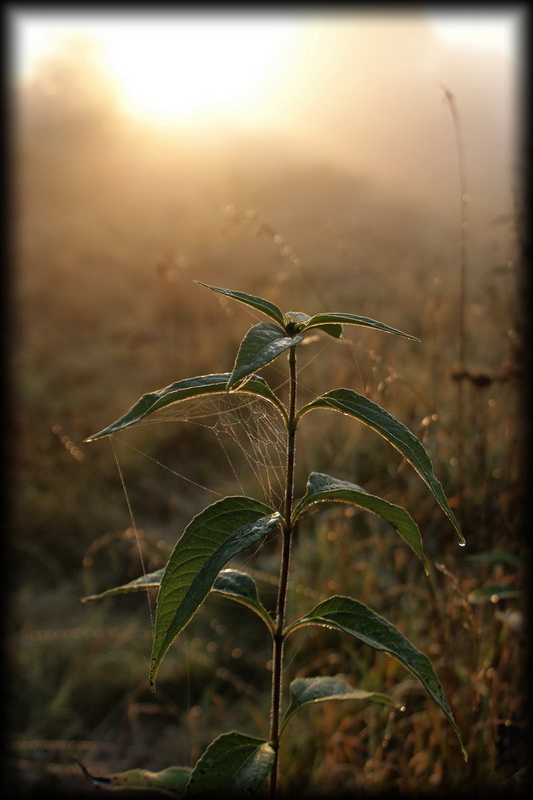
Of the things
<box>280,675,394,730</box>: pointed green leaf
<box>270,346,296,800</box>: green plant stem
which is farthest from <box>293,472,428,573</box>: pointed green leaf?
<box>280,675,394,730</box>: pointed green leaf

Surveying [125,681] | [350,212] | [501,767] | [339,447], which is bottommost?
[125,681]

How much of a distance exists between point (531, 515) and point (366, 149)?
841 inches

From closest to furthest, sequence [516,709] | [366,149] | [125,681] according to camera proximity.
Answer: [516,709]
[125,681]
[366,149]

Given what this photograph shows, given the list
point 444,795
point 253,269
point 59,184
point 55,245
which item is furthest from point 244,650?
point 59,184

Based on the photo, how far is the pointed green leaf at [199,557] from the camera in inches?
23.8

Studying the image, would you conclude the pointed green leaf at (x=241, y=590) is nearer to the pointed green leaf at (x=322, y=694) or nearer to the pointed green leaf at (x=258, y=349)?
the pointed green leaf at (x=322, y=694)

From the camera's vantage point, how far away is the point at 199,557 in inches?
25.4

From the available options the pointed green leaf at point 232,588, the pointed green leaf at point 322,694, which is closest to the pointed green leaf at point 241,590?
the pointed green leaf at point 232,588

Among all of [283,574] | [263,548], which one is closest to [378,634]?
[283,574]

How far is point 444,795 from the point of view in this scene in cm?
136

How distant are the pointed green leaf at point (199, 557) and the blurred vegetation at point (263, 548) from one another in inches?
10.8

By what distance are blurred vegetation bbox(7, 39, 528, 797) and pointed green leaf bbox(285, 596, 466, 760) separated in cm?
31

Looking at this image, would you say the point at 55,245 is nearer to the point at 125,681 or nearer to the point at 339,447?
the point at 339,447

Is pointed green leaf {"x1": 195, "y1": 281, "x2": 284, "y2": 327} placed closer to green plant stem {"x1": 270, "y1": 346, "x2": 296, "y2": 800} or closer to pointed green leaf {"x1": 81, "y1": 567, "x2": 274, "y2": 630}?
green plant stem {"x1": 270, "y1": 346, "x2": 296, "y2": 800}
